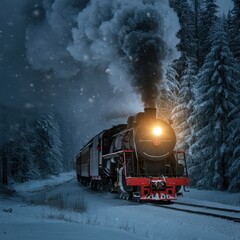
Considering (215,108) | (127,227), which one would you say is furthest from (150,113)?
(215,108)

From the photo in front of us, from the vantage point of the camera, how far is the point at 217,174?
25422 mm

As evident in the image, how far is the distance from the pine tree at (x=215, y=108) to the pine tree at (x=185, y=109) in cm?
208

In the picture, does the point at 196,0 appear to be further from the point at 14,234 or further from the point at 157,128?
the point at 14,234

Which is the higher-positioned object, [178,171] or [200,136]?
[200,136]

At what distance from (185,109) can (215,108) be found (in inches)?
163

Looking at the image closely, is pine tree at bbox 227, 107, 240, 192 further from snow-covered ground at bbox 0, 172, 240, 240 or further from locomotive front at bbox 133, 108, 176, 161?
snow-covered ground at bbox 0, 172, 240, 240

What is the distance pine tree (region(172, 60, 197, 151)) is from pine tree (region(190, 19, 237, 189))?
6.82ft

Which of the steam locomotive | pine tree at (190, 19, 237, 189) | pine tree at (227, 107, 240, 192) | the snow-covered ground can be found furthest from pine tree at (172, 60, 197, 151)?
the snow-covered ground

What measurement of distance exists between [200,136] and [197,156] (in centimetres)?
143

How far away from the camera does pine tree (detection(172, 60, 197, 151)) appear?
29234 millimetres

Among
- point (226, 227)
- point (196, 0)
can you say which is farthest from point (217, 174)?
point (196, 0)

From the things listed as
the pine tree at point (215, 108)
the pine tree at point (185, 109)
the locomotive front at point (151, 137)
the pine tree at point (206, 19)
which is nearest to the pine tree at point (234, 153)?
the pine tree at point (215, 108)

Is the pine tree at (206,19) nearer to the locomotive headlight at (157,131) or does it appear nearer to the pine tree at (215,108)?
the pine tree at (215,108)

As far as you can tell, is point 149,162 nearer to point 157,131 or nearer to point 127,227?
point 157,131
